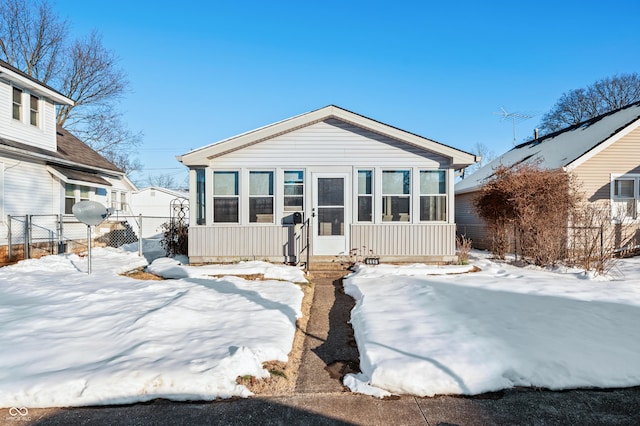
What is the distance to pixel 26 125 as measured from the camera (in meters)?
10.7

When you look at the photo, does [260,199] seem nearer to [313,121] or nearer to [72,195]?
[313,121]

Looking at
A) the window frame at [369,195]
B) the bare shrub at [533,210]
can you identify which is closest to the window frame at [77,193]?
the window frame at [369,195]

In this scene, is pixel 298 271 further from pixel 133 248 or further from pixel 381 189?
pixel 133 248

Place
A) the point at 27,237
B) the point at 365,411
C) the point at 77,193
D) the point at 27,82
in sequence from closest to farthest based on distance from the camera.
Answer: the point at 365,411 < the point at 27,237 < the point at 27,82 < the point at 77,193

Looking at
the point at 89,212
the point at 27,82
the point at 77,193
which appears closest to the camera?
the point at 89,212

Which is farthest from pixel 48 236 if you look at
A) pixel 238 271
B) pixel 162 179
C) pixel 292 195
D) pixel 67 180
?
pixel 162 179

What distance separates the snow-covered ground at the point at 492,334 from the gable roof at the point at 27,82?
11.7 m

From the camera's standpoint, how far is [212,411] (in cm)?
276

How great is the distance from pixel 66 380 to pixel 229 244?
19.1 ft

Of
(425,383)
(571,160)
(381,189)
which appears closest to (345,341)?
(425,383)

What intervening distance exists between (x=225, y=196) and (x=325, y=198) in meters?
2.74

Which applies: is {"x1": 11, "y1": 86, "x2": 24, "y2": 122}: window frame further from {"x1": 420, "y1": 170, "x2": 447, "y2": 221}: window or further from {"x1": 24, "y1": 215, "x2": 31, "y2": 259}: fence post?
{"x1": 420, "y1": 170, "x2": 447, "y2": 221}: window

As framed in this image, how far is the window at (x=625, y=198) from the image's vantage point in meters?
11.0

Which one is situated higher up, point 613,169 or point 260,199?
point 613,169
